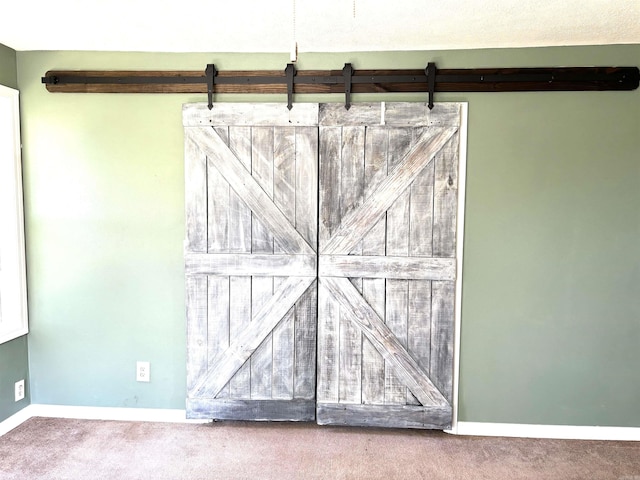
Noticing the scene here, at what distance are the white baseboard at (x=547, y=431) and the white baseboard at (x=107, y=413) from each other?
5.62 feet

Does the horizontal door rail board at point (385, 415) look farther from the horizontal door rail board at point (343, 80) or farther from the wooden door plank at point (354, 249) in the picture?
the horizontal door rail board at point (343, 80)

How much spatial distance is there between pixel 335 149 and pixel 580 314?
1.83 m

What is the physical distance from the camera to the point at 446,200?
8.30 feet

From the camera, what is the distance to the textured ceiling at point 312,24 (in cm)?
205

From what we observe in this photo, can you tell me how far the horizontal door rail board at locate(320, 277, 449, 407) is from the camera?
258 centimetres

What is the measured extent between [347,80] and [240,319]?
1.64 m

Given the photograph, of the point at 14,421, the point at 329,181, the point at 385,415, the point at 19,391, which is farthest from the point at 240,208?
the point at 14,421

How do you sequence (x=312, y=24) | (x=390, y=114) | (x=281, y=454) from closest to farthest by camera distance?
(x=312, y=24)
(x=281, y=454)
(x=390, y=114)

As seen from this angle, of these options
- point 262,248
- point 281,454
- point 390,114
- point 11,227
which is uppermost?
point 390,114

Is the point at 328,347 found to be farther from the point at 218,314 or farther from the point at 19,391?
the point at 19,391

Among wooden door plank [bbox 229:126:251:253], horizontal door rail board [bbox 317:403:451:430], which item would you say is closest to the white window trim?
wooden door plank [bbox 229:126:251:253]

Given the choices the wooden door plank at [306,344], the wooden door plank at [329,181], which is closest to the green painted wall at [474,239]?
the wooden door plank at [329,181]

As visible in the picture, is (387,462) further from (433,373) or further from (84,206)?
(84,206)

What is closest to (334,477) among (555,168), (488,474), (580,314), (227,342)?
(488,474)
